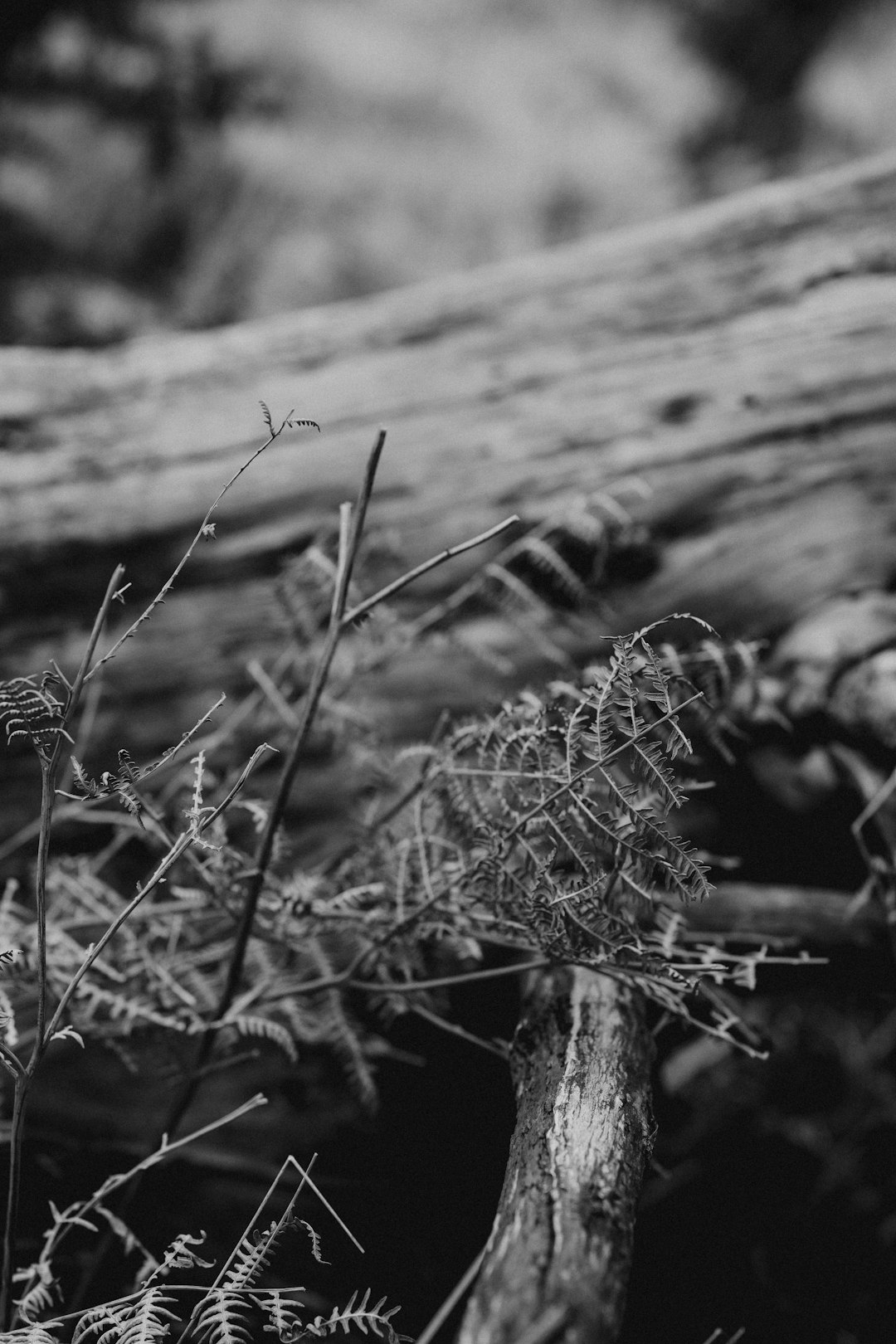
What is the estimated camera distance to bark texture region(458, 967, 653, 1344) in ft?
2.27

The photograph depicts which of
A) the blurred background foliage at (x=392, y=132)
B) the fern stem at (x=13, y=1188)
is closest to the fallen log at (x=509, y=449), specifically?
the fern stem at (x=13, y=1188)

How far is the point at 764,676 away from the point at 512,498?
0.72 m

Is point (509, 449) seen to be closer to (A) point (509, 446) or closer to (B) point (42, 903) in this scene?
(A) point (509, 446)

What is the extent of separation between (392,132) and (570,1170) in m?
5.72

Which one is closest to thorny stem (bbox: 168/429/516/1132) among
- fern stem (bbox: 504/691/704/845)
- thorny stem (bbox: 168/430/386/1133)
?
thorny stem (bbox: 168/430/386/1133)

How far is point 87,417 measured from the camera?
2.18 m

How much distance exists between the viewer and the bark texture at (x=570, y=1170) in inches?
27.2

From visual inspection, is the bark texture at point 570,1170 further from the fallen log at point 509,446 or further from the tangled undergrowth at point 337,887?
the fallen log at point 509,446

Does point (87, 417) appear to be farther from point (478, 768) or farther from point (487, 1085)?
point (487, 1085)

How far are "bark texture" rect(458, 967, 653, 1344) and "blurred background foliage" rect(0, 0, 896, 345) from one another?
15.4ft

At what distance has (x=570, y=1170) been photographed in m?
0.83

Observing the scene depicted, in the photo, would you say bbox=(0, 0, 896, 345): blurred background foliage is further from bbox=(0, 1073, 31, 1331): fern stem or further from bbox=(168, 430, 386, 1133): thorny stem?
bbox=(0, 1073, 31, 1331): fern stem

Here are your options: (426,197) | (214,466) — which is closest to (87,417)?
(214,466)

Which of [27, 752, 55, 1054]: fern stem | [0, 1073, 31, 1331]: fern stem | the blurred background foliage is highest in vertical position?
the blurred background foliage
